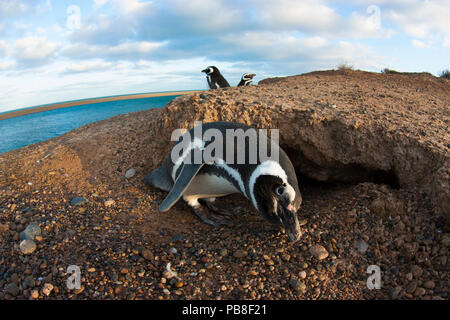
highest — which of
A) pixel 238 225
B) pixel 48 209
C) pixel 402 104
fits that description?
pixel 402 104

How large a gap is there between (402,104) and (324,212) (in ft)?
6.89

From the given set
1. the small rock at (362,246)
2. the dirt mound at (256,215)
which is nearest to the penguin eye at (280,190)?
the dirt mound at (256,215)

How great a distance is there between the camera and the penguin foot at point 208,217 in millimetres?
2615

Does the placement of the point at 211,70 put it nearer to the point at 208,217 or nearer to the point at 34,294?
the point at 208,217

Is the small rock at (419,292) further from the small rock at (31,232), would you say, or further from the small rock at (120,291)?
the small rock at (31,232)

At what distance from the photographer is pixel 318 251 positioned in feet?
6.72

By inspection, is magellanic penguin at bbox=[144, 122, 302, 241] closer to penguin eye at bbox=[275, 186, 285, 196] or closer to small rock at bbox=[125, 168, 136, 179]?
penguin eye at bbox=[275, 186, 285, 196]

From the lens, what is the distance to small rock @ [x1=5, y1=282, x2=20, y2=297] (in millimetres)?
1759

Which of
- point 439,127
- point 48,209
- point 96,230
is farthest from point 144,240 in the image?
point 439,127

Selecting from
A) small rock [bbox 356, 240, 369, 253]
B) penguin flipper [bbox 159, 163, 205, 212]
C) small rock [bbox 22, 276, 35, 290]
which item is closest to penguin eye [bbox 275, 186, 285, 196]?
small rock [bbox 356, 240, 369, 253]

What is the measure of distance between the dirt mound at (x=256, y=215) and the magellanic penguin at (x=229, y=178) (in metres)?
0.19

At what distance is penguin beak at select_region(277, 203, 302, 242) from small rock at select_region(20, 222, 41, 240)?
1.94 meters

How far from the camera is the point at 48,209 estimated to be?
8.59 feet

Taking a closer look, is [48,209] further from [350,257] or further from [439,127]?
[439,127]
